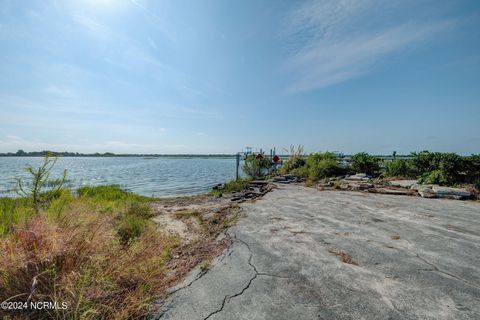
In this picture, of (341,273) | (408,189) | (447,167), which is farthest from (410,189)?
(341,273)

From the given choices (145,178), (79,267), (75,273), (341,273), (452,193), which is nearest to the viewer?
(75,273)

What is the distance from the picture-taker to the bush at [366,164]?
1288 cm

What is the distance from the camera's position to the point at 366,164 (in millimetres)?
13008

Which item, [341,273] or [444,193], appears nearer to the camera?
[341,273]

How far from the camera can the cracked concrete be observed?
2.15 metres

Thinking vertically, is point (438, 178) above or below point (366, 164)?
below

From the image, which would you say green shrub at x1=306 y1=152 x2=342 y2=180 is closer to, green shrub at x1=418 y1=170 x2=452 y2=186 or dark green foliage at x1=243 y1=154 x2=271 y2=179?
dark green foliage at x1=243 y1=154 x2=271 y2=179

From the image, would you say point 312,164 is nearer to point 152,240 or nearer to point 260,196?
point 260,196

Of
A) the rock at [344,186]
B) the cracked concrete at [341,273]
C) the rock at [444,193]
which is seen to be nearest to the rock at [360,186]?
the rock at [344,186]

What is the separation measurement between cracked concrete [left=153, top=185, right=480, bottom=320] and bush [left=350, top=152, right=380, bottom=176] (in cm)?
823

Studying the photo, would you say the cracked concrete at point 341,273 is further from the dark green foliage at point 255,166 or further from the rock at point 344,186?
the dark green foliage at point 255,166

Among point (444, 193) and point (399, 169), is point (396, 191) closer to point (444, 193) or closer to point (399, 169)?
point (444, 193)

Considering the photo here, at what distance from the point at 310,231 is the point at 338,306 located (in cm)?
214

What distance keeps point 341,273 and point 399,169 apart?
10802mm
